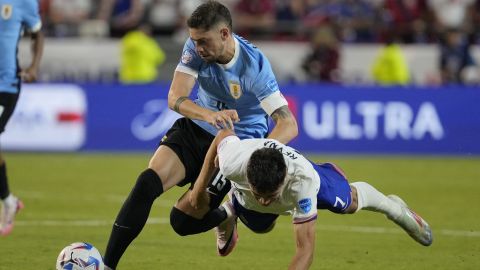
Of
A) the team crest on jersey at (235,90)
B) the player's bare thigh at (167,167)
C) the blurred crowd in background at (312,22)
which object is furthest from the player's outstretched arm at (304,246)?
the blurred crowd in background at (312,22)

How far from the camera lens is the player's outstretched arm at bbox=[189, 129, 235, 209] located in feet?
23.6

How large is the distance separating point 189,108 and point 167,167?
505 millimetres

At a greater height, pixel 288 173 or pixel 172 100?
pixel 172 100

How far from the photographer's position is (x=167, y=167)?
7.82 m

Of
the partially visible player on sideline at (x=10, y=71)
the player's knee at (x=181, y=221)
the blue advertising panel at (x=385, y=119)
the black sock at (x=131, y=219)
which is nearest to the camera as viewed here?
the black sock at (x=131, y=219)

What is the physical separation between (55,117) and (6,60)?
22.7 ft

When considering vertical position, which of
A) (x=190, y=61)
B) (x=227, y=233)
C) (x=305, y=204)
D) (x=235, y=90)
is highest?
(x=190, y=61)

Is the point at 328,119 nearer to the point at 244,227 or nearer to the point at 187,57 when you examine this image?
the point at 244,227

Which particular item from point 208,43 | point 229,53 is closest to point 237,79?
point 229,53

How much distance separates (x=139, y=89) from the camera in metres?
17.7

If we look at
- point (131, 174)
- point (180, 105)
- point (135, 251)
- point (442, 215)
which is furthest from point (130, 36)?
point (180, 105)

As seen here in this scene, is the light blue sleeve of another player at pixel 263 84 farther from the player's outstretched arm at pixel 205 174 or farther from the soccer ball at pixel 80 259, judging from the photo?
the soccer ball at pixel 80 259

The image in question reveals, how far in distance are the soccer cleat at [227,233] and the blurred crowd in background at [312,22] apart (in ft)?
41.7

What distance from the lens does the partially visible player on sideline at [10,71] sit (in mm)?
10258
